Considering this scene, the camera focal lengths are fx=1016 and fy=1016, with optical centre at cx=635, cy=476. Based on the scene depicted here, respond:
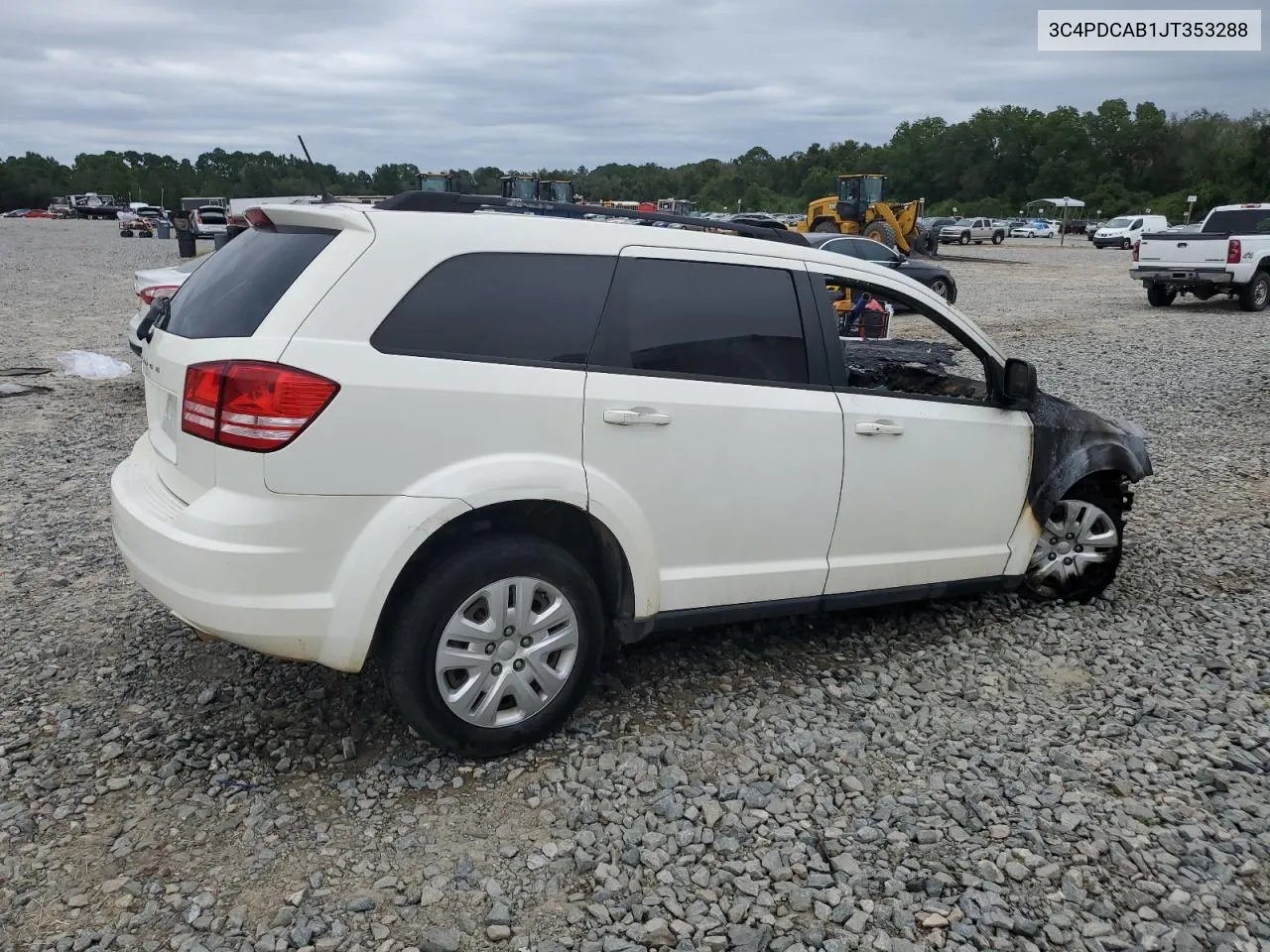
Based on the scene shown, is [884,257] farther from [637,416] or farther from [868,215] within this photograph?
[637,416]

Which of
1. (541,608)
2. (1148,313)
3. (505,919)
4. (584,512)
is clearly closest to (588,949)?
(505,919)

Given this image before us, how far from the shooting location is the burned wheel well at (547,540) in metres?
3.38

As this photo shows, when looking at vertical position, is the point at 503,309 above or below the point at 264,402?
above

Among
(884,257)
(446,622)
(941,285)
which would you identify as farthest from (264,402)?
(941,285)

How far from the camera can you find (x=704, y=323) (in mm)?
3875

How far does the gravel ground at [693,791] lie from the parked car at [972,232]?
4684cm

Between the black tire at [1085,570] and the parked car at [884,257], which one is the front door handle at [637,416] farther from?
the parked car at [884,257]

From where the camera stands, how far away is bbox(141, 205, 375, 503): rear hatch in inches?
125

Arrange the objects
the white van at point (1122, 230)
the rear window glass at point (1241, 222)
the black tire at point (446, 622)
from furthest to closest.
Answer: the white van at point (1122, 230)
the rear window glass at point (1241, 222)
the black tire at point (446, 622)

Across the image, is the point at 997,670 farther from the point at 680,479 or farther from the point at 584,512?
the point at 584,512

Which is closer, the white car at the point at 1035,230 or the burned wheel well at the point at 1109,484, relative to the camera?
the burned wheel well at the point at 1109,484

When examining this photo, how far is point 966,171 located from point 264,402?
112 m

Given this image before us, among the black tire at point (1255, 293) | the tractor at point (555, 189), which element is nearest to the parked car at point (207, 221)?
the tractor at point (555, 189)

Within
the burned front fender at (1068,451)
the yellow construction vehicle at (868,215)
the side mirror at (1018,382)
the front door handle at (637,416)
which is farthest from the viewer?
the yellow construction vehicle at (868,215)
